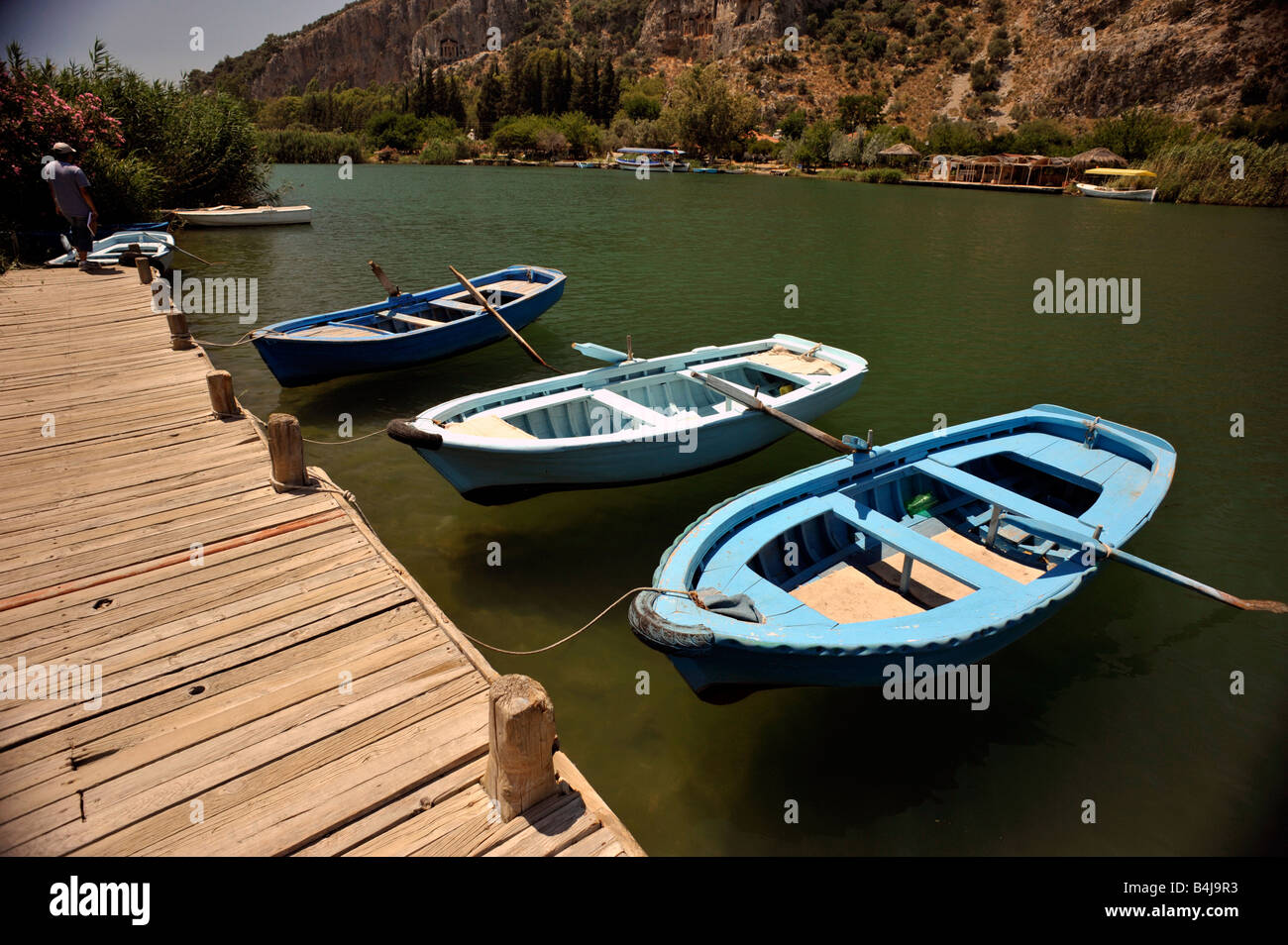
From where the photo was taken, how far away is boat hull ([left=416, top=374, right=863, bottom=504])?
7547 mm

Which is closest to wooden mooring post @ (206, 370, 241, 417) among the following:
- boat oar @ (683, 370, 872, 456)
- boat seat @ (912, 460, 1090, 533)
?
boat oar @ (683, 370, 872, 456)

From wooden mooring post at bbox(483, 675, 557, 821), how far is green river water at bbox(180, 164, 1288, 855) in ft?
5.64

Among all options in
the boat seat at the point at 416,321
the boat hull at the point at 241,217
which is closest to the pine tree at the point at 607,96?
the boat hull at the point at 241,217

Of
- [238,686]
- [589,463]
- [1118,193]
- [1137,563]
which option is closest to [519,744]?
[238,686]

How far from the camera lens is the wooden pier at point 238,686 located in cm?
364

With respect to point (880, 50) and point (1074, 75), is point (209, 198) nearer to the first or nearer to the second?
point (1074, 75)

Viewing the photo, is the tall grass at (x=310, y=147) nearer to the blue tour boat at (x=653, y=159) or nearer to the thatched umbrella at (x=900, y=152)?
the blue tour boat at (x=653, y=159)

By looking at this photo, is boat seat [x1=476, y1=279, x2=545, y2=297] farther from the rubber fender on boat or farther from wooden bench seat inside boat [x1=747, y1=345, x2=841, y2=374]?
the rubber fender on boat

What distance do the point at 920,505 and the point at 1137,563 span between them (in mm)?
2293

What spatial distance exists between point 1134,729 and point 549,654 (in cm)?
552

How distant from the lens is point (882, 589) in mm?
6609

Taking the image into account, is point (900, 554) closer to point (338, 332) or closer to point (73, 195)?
point (338, 332)

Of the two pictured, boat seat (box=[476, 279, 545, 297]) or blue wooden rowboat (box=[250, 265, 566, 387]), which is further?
boat seat (box=[476, 279, 545, 297])
